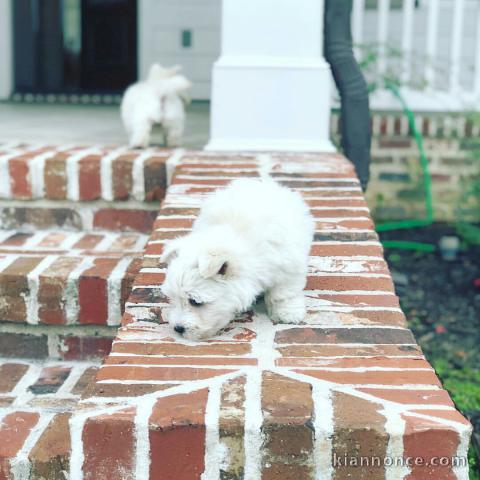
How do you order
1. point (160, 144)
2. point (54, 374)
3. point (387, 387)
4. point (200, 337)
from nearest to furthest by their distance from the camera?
point (387, 387) < point (200, 337) < point (54, 374) < point (160, 144)

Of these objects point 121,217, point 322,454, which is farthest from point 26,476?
point 121,217

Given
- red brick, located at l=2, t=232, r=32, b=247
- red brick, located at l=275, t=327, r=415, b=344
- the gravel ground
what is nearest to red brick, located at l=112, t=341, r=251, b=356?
red brick, located at l=275, t=327, r=415, b=344

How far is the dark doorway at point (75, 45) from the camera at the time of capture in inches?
254

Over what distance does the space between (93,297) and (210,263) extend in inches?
27.3

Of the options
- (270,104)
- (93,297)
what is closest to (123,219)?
(93,297)

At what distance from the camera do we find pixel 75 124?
462cm

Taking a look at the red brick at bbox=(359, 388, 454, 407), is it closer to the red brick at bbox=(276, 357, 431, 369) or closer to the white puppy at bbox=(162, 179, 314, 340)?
the red brick at bbox=(276, 357, 431, 369)

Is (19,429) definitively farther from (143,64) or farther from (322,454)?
(143,64)

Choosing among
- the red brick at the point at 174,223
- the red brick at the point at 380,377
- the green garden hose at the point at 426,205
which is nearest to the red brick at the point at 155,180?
the red brick at the point at 174,223

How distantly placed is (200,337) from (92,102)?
→ 489 cm

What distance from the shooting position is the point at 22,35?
6.44m

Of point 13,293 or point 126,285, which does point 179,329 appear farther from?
point 13,293

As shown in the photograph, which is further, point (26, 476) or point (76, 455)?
point (26, 476)

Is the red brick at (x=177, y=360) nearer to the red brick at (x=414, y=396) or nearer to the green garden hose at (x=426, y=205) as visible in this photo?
the red brick at (x=414, y=396)
